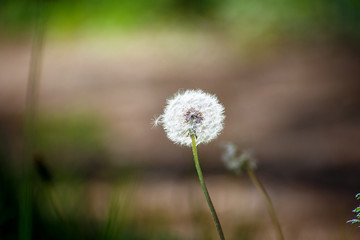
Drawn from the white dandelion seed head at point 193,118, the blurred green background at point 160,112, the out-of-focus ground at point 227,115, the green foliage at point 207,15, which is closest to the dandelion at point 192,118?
the white dandelion seed head at point 193,118

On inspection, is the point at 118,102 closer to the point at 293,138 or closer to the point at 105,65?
the point at 105,65

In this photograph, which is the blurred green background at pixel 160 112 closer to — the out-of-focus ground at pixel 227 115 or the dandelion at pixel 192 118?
the out-of-focus ground at pixel 227 115

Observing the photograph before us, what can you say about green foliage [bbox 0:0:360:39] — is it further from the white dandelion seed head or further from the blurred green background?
the white dandelion seed head

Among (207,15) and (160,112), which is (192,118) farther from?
(207,15)

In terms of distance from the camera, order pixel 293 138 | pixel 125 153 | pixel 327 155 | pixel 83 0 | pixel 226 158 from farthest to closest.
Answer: pixel 83 0 < pixel 125 153 < pixel 293 138 < pixel 327 155 < pixel 226 158

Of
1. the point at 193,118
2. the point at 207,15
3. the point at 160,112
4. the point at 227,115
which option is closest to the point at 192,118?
the point at 193,118

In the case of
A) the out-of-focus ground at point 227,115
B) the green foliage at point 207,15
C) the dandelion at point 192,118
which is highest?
the green foliage at point 207,15

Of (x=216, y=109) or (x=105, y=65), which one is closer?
(x=216, y=109)

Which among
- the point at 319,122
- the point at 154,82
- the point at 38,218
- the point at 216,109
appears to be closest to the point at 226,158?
the point at 216,109
